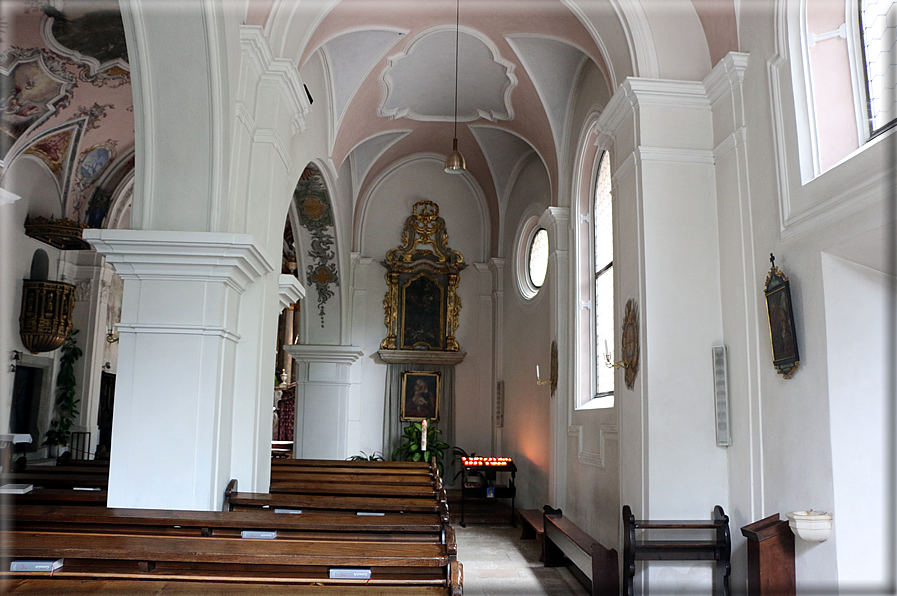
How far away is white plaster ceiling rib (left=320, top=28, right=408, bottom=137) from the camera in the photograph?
8.62 metres

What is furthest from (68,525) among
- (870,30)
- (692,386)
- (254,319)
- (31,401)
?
(31,401)

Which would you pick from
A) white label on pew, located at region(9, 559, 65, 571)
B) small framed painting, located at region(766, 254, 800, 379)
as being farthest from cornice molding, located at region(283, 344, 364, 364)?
white label on pew, located at region(9, 559, 65, 571)

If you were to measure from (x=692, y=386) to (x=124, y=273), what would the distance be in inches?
175

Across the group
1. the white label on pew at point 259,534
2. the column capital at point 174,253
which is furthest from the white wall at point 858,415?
the column capital at point 174,253

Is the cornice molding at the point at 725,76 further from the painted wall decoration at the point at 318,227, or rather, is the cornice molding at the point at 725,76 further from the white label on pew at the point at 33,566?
the white label on pew at the point at 33,566

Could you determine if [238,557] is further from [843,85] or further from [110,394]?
[110,394]

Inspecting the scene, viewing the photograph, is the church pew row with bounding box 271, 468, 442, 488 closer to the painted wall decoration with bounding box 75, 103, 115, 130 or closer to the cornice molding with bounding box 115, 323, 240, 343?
the cornice molding with bounding box 115, 323, 240, 343

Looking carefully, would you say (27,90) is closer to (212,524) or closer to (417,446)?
(212,524)

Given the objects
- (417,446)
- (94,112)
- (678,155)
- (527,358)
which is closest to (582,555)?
(678,155)

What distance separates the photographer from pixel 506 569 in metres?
7.59

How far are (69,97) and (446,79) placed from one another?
16.8ft

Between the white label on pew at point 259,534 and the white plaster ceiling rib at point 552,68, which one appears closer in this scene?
the white label on pew at point 259,534

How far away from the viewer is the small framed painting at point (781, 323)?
465 centimetres

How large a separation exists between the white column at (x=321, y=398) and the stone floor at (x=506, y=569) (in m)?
3.77
